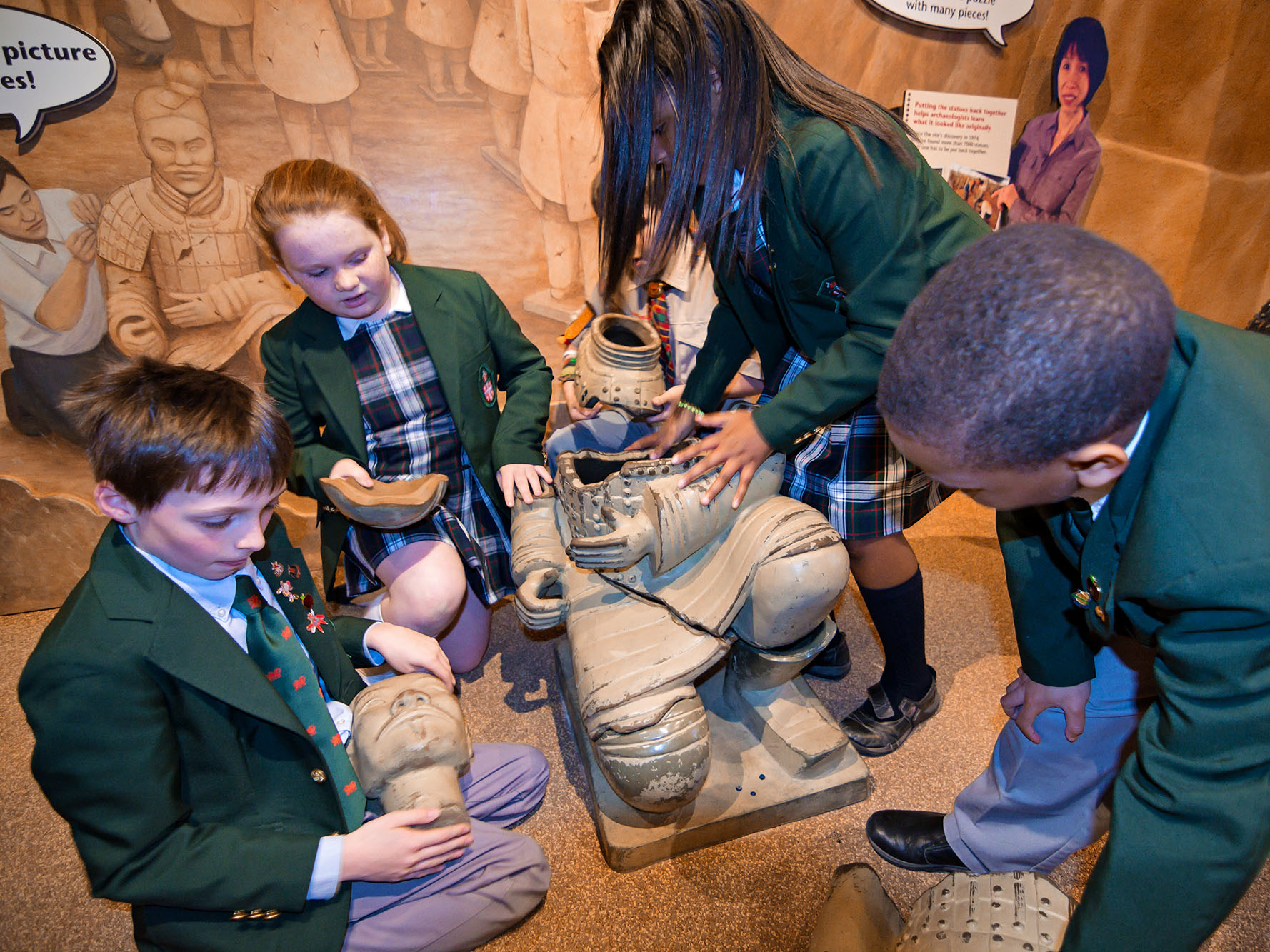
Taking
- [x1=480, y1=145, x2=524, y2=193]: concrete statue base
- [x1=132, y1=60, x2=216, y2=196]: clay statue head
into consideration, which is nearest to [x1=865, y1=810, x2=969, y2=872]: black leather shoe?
[x1=480, y1=145, x2=524, y2=193]: concrete statue base

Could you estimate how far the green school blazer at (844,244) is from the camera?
3.47 feet

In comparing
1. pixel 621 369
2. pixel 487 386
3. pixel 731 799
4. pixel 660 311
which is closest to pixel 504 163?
pixel 660 311

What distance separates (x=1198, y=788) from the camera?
2.09ft

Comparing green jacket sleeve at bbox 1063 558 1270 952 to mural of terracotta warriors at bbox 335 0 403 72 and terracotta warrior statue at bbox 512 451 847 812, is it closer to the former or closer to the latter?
terracotta warrior statue at bbox 512 451 847 812

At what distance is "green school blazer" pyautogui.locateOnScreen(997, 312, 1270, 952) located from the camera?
2.03ft

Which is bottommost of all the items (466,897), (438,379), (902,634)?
(466,897)

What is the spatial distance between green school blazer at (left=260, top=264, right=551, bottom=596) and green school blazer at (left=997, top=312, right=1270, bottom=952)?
118 centimetres

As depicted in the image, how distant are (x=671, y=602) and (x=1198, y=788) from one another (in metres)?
0.79

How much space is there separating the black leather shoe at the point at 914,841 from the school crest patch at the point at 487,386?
1.21 metres

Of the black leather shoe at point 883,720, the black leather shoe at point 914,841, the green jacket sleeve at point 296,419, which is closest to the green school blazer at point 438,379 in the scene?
the green jacket sleeve at point 296,419

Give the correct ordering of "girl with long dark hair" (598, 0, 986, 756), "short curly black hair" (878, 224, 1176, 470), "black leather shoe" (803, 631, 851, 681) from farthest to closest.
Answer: "black leather shoe" (803, 631, 851, 681)
"girl with long dark hair" (598, 0, 986, 756)
"short curly black hair" (878, 224, 1176, 470)

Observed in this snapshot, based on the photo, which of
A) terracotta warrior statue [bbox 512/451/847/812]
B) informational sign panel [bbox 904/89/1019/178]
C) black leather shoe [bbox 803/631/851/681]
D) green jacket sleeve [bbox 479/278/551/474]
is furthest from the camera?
informational sign panel [bbox 904/89/1019/178]

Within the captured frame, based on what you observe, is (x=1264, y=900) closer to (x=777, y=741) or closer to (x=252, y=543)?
(x=777, y=741)

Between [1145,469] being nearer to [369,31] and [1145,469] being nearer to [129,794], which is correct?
A: [129,794]
